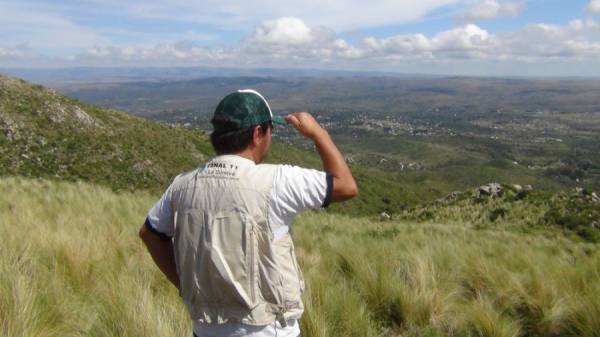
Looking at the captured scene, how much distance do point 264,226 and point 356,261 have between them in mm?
3939

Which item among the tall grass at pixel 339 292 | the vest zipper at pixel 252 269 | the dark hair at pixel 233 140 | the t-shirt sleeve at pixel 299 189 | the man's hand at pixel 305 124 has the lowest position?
the tall grass at pixel 339 292

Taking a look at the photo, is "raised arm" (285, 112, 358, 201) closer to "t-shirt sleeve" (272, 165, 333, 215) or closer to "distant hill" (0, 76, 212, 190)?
"t-shirt sleeve" (272, 165, 333, 215)

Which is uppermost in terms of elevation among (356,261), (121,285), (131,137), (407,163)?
(121,285)

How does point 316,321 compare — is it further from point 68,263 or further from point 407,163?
point 407,163

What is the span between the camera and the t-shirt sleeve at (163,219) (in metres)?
2.66

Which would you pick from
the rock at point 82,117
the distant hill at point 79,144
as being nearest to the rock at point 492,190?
the distant hill at point 79,144

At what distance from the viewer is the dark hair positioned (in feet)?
8.38

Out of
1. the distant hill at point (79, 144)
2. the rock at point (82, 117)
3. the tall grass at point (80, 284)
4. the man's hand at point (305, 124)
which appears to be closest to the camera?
the man's hand at point (305, 124)

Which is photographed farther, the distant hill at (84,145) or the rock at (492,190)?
the distant hill at (84,145)

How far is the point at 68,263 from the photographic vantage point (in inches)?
204

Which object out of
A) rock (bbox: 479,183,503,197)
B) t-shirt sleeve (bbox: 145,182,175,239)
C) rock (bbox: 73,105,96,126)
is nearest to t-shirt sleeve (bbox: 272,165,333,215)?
t-shirt sleeve (bbox: 145,182,175,239)

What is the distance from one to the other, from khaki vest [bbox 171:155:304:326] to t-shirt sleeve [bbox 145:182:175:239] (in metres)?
0.14

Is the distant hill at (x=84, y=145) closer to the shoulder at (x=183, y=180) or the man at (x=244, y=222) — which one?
the shoulder at (x=183, y=180)

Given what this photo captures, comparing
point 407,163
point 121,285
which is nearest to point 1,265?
point 121,285
